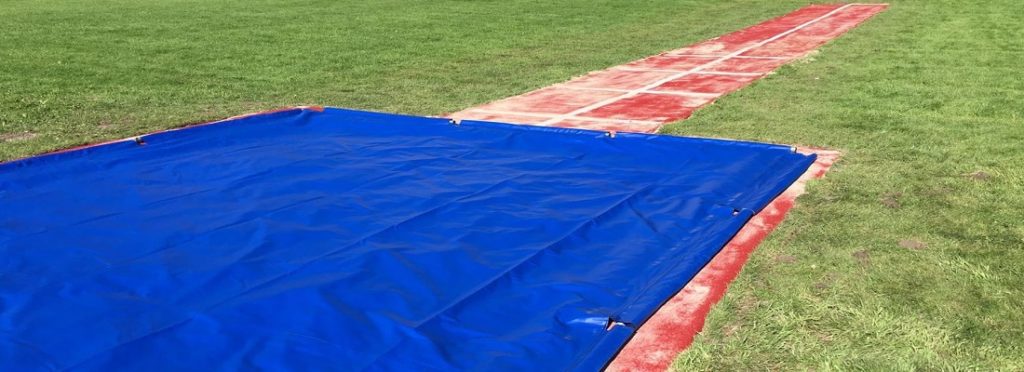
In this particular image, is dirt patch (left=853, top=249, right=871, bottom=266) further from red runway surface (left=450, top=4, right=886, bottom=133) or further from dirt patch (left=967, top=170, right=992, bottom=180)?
red runway surface (left=450, top=4, right=886, bottom=133)

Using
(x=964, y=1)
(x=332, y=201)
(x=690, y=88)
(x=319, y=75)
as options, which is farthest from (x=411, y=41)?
(x=964, y=1)

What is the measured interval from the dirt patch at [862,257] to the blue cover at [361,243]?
27.6 inches

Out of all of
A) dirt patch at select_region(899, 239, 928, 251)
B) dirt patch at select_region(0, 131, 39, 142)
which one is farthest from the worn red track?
dirt patch at select_region(0, 131, 39, 142)

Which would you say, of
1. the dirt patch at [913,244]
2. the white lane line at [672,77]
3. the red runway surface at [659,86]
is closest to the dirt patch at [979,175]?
the dirt patch at [913,244]

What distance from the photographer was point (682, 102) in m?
9.55

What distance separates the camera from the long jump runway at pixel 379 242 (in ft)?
12.6

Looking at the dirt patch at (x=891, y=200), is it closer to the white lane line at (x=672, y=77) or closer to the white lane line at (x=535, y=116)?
the white lane line at (x=535, y=116)

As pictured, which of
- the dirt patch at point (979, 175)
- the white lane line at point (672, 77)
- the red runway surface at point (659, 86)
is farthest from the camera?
the white lane line at point (672, 77)

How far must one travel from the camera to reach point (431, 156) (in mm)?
7039

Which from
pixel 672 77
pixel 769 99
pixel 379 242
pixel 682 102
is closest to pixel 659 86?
pixel 672 77

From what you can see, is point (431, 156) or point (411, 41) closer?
point (431, 156)

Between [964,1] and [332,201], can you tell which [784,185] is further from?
[964,1]

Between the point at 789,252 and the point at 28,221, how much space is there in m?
4.44

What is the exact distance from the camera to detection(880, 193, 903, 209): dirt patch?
18.2ft
